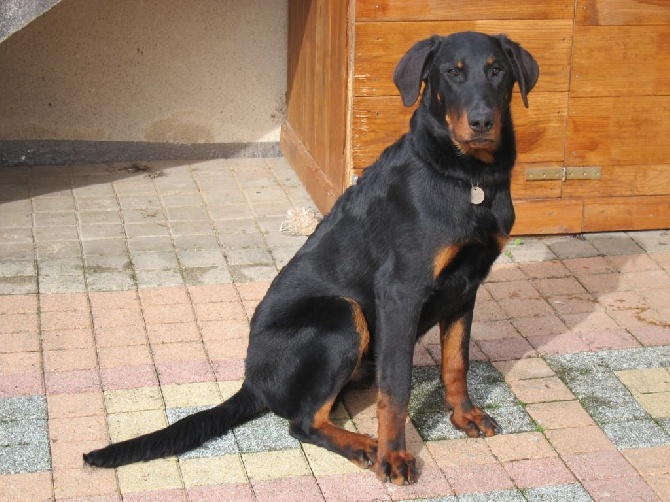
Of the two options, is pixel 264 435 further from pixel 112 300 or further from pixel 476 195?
pixel 112 300

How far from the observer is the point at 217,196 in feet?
22.5

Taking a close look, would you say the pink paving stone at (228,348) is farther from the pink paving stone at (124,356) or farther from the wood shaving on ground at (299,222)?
the wood shaving on ground at (299,222)

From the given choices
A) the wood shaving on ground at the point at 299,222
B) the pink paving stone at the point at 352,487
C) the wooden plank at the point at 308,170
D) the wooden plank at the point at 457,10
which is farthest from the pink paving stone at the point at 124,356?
the wooden plank at the point at 457,10

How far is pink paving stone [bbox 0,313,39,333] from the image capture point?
498 cm

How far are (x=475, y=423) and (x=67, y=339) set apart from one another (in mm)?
1996

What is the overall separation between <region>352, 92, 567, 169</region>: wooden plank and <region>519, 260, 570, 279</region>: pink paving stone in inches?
26.3

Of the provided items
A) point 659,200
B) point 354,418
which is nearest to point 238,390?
point 354,418

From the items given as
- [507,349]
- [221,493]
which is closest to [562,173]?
[507,349]

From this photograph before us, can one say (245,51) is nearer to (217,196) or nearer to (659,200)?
(217,196)

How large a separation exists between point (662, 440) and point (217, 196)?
359 centimetres

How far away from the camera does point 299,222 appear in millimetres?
6273

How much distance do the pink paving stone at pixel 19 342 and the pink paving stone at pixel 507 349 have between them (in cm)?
211

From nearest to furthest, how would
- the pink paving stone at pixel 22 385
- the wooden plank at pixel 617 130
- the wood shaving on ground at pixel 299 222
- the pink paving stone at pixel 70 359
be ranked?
the pink paving stone at pixel 22 385
the pink paving stone at pixel 70 359
the wooden plank at pixel 617 130
the wood shaving on ground at pixel 299 222

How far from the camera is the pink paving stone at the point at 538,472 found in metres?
3.89
